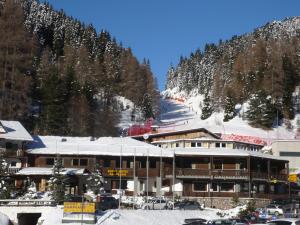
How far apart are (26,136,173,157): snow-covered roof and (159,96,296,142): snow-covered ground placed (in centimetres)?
2037

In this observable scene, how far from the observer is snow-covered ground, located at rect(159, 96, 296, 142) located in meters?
99.6

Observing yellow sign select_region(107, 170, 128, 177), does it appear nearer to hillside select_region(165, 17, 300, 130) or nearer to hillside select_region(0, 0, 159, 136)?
hillside select_region(0, 0, 159, 136)

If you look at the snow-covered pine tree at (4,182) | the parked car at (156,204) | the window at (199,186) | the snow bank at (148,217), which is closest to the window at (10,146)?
the snow-covered pine tree at (4,182)

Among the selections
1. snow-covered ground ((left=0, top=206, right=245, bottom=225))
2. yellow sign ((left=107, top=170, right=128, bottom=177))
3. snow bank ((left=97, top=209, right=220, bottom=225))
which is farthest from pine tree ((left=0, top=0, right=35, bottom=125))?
snow bank ((left=97, top=209, right=220, bottom=225))

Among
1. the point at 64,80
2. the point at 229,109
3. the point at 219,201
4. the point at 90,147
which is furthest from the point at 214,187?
the point at 229,109

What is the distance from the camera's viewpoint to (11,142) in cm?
6088

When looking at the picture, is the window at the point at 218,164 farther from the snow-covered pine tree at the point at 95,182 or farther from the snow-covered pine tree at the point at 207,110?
the snow-covered pine tree at the point at 207,110

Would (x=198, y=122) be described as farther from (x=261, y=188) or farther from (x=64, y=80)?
(x=261, y=188)

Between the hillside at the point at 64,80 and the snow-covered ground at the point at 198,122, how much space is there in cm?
986

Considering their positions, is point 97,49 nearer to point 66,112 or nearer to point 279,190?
point 66,112

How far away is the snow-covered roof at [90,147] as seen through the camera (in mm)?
61438

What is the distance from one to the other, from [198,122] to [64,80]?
36.9 metres

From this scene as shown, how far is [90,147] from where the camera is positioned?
64000mm

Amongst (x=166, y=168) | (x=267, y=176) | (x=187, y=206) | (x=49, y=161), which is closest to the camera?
(x=187, y=206)
